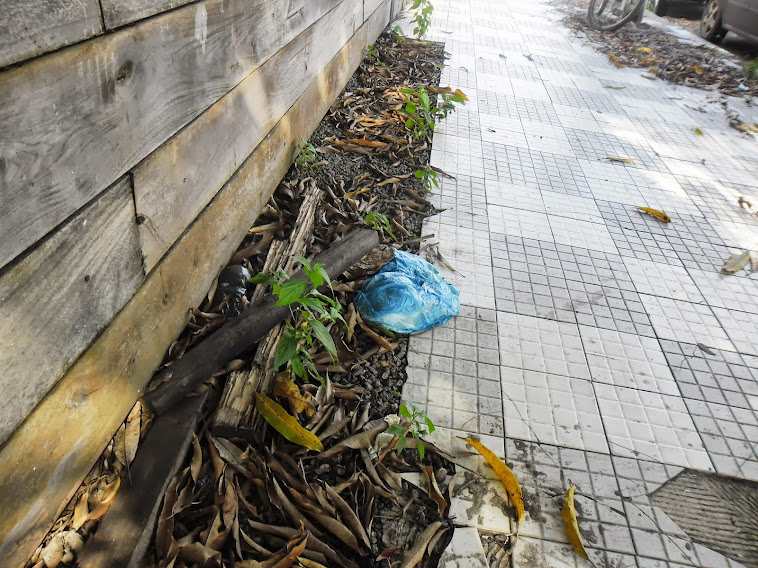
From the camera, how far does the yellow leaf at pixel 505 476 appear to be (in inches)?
83.4

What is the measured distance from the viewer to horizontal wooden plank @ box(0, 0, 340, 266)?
1.32 m

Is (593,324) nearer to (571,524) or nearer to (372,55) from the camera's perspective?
(571,524)

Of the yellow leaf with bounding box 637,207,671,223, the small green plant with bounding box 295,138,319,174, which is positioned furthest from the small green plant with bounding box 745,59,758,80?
the small green plant with bounding box 295,138,319,174

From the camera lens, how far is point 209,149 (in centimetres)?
246

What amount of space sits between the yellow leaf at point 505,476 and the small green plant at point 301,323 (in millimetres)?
726

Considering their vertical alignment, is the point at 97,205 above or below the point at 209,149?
above

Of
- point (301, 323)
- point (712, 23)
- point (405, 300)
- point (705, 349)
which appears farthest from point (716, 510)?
point (712, 23)

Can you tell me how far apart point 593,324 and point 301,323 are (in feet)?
5.45

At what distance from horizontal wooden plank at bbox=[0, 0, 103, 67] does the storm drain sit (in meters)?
2.58

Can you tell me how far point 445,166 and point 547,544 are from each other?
327 cm

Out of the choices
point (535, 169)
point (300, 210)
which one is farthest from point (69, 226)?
point (535, 169)

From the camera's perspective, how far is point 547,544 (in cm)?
202

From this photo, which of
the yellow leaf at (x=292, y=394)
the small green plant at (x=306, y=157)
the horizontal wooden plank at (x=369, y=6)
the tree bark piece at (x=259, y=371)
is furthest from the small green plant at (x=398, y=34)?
the yellow leaf at (x=292, y=394)

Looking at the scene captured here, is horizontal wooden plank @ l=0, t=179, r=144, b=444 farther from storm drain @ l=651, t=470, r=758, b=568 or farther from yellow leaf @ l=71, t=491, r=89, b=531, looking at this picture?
storm drain @ l=651, t=470, r=758, b=568
